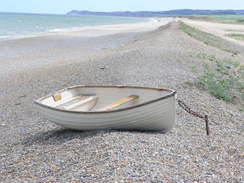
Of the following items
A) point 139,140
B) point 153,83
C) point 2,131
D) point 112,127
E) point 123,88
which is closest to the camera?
point 139,140

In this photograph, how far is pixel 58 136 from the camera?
23.2 ft

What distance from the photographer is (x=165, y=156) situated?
5.42m

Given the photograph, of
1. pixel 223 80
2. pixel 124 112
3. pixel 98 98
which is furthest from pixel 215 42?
pixel 124 112

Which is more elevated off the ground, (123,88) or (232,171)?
(123,88)

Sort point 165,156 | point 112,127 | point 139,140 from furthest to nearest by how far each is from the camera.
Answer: point 112,127 → point 139,140 → point 165,156

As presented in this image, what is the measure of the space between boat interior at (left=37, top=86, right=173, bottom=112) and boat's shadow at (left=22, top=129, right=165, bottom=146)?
1.66 ft

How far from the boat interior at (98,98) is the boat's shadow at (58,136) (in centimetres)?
51

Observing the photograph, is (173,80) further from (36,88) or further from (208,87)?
(36,88)

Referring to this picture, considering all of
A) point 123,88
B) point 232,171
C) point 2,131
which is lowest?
point 2,131

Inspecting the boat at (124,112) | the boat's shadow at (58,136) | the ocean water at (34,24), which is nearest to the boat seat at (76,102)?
the boat at (124,112)

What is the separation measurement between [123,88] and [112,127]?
1.38 meters

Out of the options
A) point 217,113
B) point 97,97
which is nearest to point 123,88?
point 97,97

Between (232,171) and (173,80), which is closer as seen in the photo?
(232,171)

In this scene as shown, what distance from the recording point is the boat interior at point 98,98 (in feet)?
23.6
